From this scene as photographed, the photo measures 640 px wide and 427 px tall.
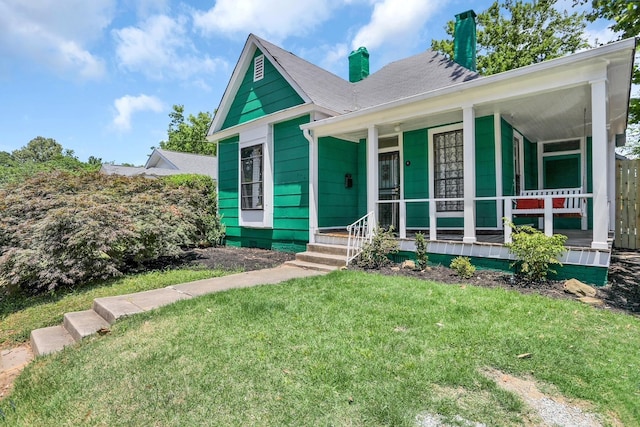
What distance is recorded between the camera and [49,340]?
351 cm

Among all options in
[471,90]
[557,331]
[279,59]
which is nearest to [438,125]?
→ [471,90]

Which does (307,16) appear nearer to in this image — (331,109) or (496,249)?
(331,109)

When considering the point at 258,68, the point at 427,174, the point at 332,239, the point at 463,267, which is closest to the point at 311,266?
the point at 332,239

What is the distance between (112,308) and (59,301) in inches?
73.4

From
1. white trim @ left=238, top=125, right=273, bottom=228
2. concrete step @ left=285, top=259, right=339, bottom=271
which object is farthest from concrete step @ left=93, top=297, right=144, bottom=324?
white trim @ left=238, top=125, right=273, bottom=228

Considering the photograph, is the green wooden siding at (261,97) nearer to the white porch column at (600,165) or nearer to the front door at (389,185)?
the front door at (389,185)

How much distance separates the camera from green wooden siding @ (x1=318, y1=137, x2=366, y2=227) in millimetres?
7777

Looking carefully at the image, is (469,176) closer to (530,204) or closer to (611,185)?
(530,204)

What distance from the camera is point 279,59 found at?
8617mm

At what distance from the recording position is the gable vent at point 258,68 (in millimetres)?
9047

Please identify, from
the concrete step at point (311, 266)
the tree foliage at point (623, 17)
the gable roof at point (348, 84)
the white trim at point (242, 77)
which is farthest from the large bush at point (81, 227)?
the tree foliage at point (623, 17)

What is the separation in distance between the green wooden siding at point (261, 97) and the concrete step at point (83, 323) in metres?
6.01

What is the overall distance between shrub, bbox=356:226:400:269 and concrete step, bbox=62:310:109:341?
4028mm

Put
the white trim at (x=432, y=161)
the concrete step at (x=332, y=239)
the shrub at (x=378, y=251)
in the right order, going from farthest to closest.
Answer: the white trim at (x=432, y=161), the concrete step at (x=332, y=239), the shrub at (x=378, y=251)
